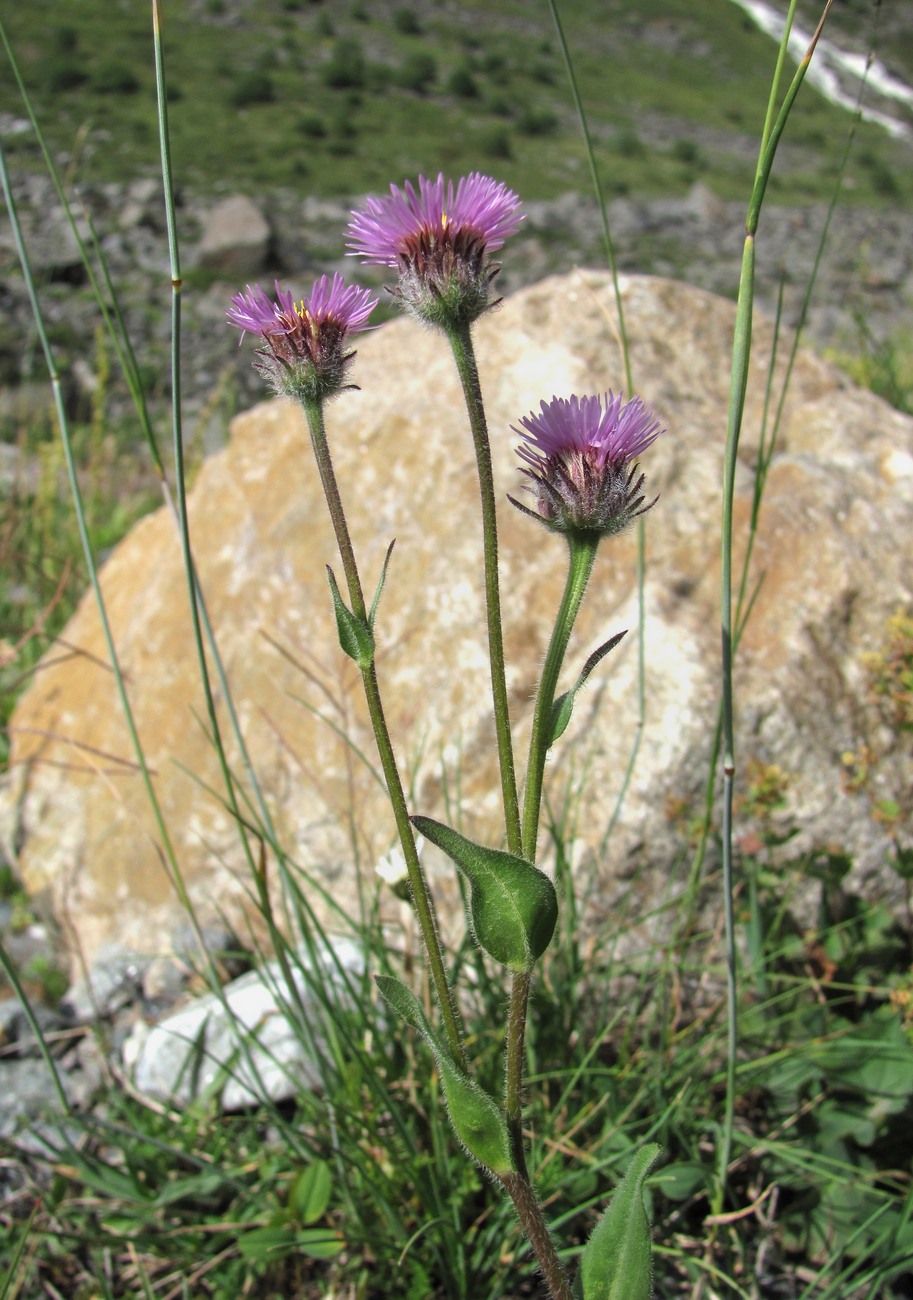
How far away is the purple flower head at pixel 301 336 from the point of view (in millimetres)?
1068

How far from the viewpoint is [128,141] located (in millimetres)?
33062

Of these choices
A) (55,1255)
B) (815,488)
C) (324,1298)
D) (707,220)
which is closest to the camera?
(324,1298)

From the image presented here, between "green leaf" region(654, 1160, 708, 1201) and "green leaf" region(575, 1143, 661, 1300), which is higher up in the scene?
"green leaf" region(654, 1160, 708, 1201)

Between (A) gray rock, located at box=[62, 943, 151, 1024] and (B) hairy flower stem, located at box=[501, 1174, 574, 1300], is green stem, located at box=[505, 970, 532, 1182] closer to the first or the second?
(B) hairy flower stem, located at box=[501, 1174, 574, 1300]

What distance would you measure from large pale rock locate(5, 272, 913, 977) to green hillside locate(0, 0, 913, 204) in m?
28.9

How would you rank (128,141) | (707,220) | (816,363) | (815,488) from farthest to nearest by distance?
1. (128,141)
2. (707,220)
3. (816,363)
4. (815,488)

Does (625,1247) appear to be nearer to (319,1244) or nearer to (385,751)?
(385,751)

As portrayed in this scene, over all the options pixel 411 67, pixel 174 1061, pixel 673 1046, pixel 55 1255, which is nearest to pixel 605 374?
pixel 673 1046

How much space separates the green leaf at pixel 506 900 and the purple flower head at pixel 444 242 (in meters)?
0.53

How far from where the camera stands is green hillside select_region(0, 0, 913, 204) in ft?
117

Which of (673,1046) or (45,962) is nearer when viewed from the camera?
(673,1046)

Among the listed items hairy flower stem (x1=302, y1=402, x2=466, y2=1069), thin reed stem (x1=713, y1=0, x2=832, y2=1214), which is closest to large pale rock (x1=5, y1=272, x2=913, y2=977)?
thin reed stem (x1=713, y1=0, x2=832, y2=1214)

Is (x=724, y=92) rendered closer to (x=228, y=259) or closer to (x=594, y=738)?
(x=228, y=259)

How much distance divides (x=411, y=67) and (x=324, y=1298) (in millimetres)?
58017
